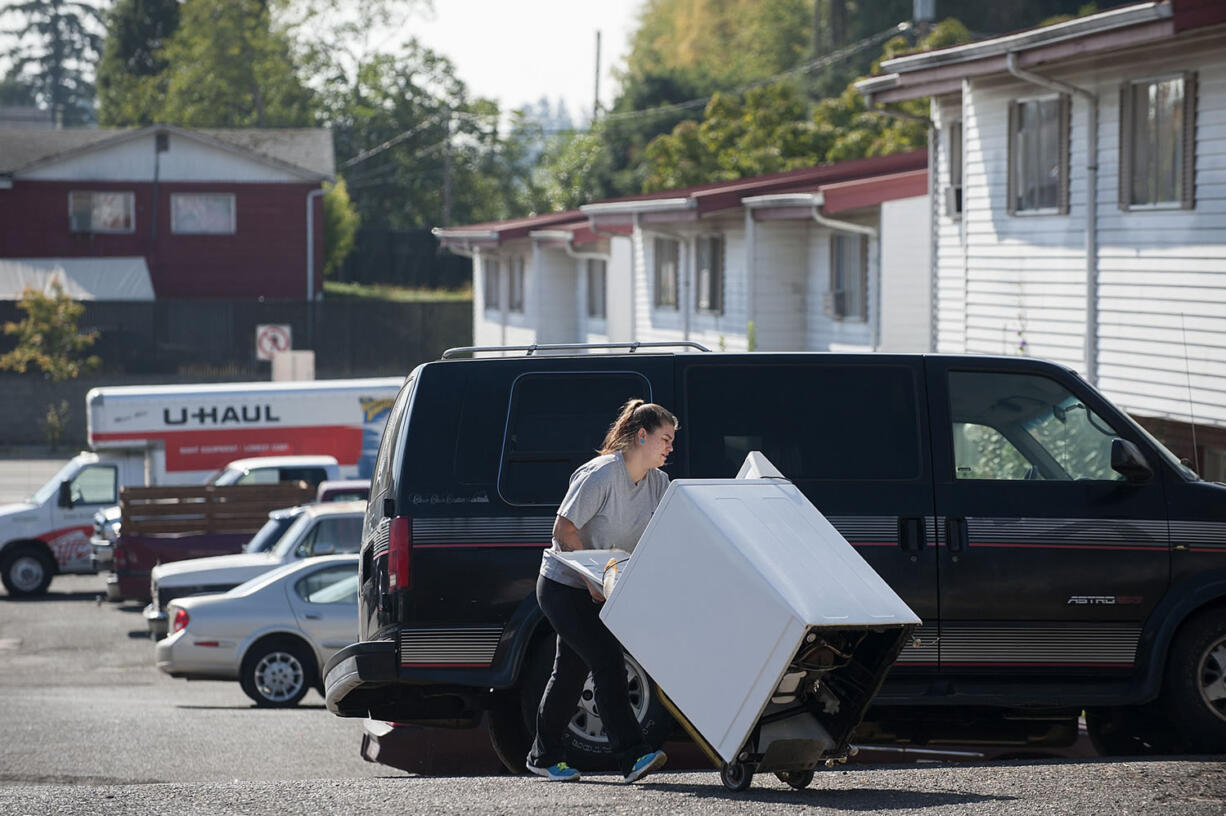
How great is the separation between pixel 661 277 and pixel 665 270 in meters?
0.26

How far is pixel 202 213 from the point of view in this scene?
2074 inches

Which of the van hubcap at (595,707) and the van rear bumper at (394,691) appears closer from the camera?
the van hubcap at (595,707)

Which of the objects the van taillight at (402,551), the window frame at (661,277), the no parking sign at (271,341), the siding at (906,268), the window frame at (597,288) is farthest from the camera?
the no parking sign at (271,341)

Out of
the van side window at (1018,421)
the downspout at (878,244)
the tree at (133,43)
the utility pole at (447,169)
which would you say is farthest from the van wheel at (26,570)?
the tree at (133,43)

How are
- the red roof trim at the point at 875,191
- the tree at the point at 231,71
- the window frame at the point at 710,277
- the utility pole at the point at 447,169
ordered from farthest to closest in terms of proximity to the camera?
the tree at the point at 231,71 < the utility pole at the point at 447,169 < the window frame at the point at 710,277 < the red roof trim at the point at 875,191

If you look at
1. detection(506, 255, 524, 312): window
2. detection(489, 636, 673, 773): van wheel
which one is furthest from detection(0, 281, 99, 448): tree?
detection(489, 636, 673, 773): van wheel

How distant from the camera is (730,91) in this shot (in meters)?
75.7

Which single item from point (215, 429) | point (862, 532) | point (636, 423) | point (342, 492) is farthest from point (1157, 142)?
point (215, 429)

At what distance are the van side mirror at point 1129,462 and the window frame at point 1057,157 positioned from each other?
10.5 metres

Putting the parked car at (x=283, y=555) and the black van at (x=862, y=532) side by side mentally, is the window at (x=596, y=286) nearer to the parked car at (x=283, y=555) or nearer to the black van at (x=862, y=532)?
the parked car at (x=283, y=555)

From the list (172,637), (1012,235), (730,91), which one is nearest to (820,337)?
(1012,235)

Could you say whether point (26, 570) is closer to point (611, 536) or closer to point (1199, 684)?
point (611, 536)

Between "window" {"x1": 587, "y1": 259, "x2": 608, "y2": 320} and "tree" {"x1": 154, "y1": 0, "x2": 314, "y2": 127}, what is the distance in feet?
146

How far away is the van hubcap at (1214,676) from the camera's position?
8.10 meters
